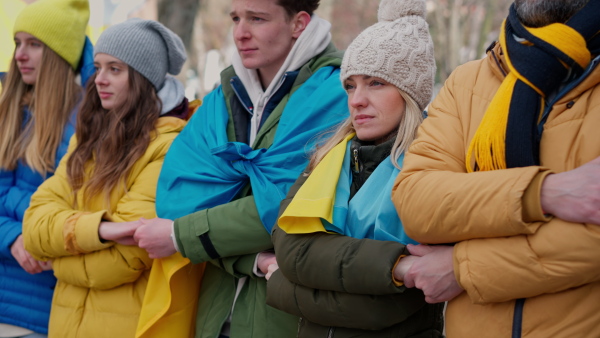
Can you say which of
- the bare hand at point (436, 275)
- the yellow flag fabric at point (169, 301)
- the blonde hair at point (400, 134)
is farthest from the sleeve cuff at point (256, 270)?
the bare hand at point (436, 275)

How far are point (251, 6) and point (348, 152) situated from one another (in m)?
1.08

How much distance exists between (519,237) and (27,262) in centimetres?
288

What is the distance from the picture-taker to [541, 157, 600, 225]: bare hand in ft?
6.61

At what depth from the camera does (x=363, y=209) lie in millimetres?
2689

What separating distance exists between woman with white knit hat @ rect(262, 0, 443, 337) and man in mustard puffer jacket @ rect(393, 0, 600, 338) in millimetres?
165

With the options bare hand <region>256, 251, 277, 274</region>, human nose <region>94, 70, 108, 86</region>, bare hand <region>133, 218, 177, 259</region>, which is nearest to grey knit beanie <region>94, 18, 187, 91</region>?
human nose <region>94, 70, 108, 86</region>

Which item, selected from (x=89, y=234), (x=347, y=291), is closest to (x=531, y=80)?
(x=347, y=291)

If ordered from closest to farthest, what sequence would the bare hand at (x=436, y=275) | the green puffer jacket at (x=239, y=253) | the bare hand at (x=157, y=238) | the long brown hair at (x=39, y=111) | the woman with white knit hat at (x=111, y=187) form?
the bare hand at (x=436, y=275) → the green puffer jacket at (x=239, y=253) → the bare hand at (x=157, y=238) → the woman with white knit hat at (x=111, y=187) → the long brown hair at (x=39, y=111)

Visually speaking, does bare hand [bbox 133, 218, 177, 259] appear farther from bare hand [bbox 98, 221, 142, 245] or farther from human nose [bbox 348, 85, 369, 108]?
human nose [bbox 348, 85, 369, 108]

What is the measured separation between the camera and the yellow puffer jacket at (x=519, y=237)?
2049mm

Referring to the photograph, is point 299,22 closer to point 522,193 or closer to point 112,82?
point 112,82

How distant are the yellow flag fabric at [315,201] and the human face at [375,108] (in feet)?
0.48

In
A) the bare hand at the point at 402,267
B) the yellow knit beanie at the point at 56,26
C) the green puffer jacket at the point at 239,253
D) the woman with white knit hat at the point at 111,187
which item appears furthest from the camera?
the yellow knit beanie at the point at 56,26

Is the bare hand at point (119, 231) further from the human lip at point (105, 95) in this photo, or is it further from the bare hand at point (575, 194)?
the bare hand at point (575, 194)
